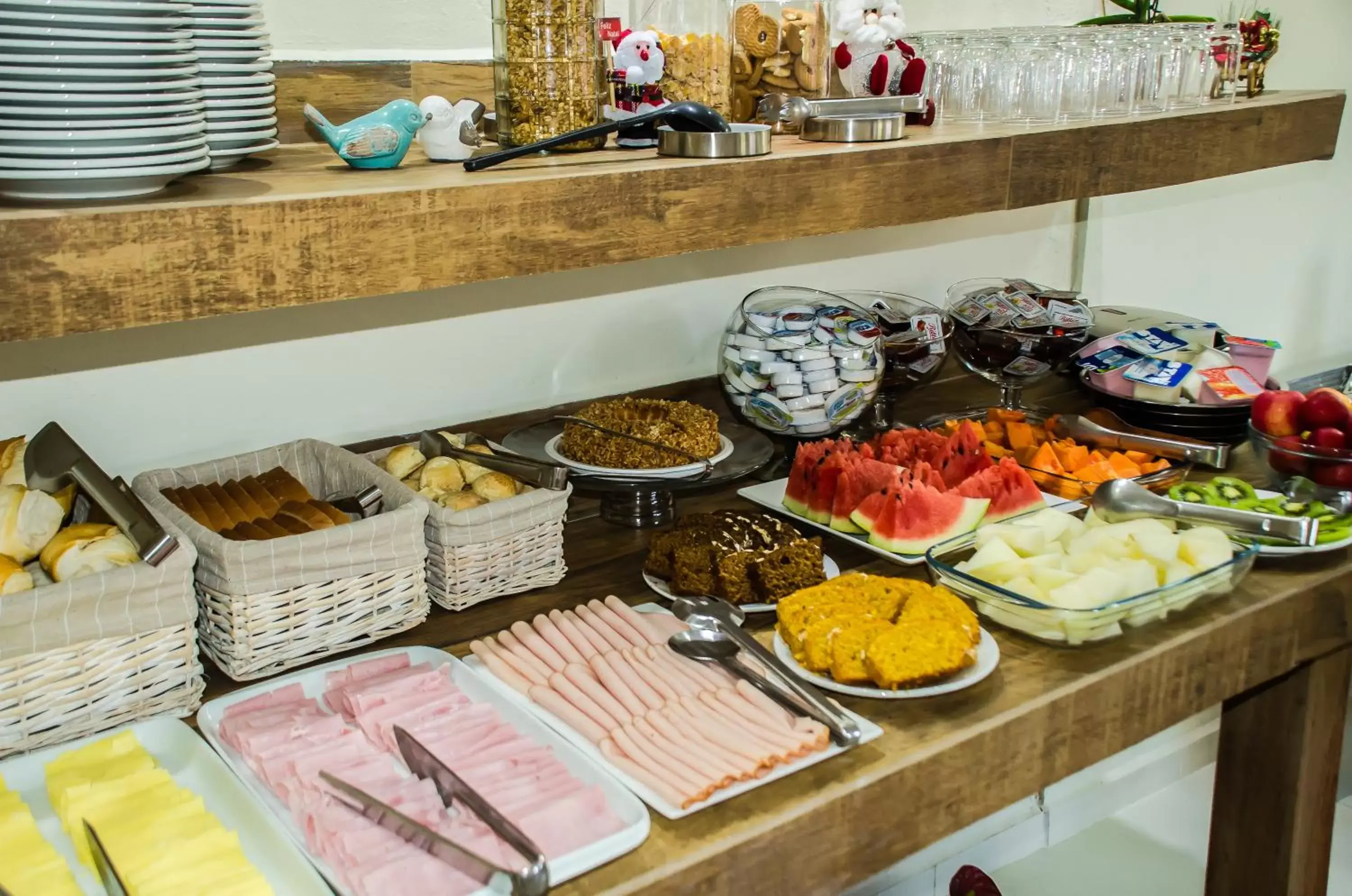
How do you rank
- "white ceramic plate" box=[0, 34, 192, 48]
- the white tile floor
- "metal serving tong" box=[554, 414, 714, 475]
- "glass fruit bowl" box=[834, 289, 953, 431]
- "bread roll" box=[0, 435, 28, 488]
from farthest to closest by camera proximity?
the white tile floor
"glass fruit bowl" box=[834, 289, 953, 431]
"metal serving tong" box=[554, 414, 714, 475]
"bread roll" box=[0, 435, 28, 488]
"white ceramic plate" box=[0, 34, 192, 48]

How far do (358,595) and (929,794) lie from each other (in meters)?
0.61

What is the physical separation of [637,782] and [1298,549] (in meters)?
0.95

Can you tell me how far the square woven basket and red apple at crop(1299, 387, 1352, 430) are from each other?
4.97ft

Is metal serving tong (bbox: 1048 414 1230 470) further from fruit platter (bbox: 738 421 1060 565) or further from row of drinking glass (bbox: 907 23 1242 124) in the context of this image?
row of drinking glass (bbox: 907 23 1242 124)

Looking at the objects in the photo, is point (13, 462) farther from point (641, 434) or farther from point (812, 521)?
point (812, 521)

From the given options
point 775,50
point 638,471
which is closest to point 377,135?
point 638,471

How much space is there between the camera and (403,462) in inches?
59.3

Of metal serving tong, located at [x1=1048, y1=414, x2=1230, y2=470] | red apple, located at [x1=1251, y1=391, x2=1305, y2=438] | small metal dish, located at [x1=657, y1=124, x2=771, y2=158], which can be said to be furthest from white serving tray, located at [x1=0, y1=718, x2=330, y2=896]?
red apple, located at [x1=1251, y1=391, x2=1305, y2=438]

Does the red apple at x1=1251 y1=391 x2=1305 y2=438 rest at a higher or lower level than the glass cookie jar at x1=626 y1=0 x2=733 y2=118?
lower

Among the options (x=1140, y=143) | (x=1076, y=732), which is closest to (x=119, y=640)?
(x=1076, y=732)

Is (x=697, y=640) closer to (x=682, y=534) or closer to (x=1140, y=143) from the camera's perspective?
(x=682, y=534)

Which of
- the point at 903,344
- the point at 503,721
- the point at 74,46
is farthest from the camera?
the point at 903,344

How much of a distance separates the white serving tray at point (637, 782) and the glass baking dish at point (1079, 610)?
25 cm

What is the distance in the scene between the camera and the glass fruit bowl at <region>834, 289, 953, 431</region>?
196 cm
